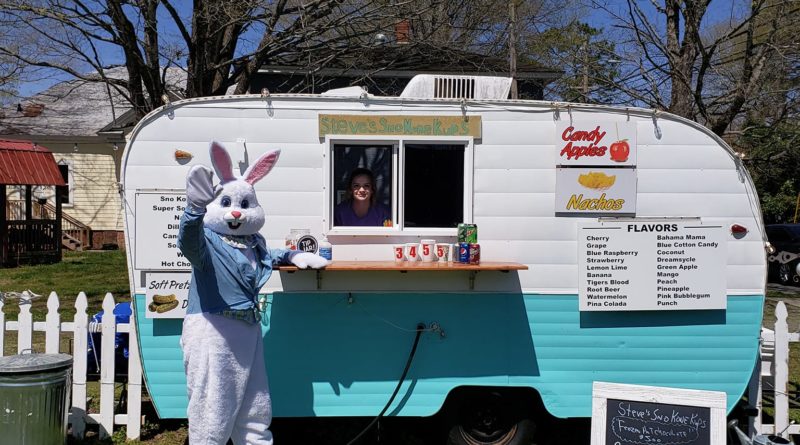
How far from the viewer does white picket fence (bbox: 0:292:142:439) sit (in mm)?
5105

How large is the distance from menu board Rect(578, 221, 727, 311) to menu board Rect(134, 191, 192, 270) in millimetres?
2788

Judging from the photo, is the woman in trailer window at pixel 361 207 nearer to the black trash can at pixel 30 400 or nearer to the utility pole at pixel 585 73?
the black trash can at pixel 30 400

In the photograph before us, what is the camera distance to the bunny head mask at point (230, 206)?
397 cm

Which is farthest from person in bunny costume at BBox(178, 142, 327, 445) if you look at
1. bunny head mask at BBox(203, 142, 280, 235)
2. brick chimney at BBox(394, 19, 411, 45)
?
brick chimney at BBox(394, 19, 411, 45)

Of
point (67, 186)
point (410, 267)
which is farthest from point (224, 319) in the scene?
point (67, 186)

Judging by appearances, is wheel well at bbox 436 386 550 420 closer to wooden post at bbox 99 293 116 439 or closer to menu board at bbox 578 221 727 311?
menu board at bbox 578 221 727 311

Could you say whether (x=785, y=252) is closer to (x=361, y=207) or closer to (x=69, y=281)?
(x=361, y=207)

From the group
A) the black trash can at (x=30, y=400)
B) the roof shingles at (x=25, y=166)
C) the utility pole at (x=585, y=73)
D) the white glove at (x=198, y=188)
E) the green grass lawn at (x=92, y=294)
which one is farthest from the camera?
the roof shingles at (x=25, y=166)

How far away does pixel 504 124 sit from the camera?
4.73 meters

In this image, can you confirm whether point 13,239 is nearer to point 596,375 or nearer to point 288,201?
point 288,201

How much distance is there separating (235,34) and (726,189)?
288 inches

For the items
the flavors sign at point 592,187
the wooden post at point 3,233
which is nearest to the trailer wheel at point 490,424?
the flavors sign at point 592,187

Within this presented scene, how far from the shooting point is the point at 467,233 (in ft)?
14.8

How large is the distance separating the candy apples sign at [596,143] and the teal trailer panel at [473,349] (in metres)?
0.98
